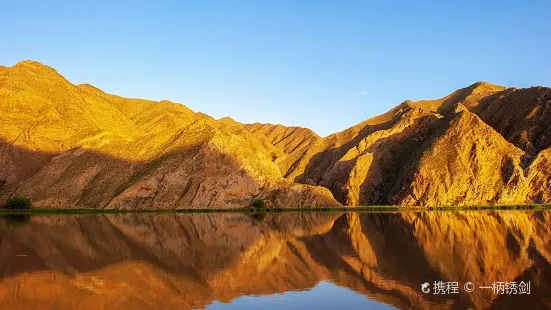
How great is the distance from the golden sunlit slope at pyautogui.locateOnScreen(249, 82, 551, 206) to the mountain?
0.28 m

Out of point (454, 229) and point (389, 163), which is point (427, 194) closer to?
point (389, 163)

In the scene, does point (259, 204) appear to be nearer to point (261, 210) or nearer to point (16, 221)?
point (261, 210)

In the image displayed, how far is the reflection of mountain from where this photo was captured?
81.0 feet

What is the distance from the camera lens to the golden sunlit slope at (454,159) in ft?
412

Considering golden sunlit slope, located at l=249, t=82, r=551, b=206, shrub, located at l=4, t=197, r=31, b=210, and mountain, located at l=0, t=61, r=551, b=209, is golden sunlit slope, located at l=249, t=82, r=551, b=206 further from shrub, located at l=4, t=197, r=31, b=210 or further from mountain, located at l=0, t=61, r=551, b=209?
shrub, located at l=4, t=197, r=31, b=210

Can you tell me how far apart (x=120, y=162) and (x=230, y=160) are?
26152 millimetres

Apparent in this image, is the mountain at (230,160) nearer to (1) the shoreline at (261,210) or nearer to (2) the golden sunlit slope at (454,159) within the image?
(2) the golden sunlit slope at (454,159)

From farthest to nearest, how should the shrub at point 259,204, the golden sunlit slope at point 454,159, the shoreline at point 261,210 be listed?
the golden sunlit slope at point 454,159 → the shrub at point 259,204 → the shoreline at point 261,210

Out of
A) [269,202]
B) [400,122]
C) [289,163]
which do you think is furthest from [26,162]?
[400,122]

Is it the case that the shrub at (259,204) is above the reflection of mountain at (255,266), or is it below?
below

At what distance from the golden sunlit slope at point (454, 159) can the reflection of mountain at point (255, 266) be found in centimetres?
7506

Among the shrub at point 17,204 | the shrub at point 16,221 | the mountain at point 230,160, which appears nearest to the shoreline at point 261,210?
the shrub at point 17,204

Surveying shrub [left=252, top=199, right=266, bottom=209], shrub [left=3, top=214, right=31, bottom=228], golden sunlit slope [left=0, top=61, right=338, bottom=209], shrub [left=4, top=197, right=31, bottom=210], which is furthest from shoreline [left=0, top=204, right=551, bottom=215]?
shrub [left=3, top=214, right=31, bottom=228]

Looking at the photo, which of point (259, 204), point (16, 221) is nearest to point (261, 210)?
point (259, 204)
